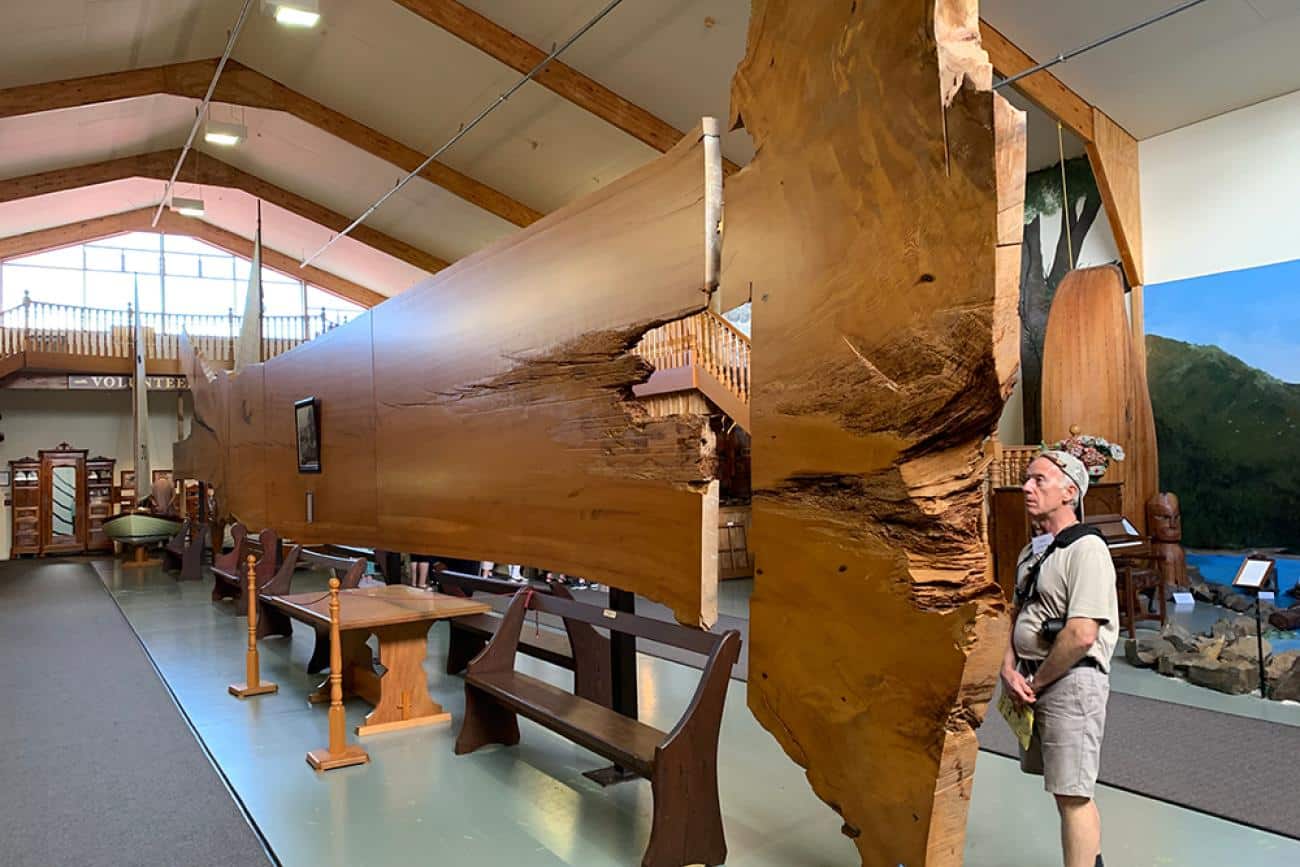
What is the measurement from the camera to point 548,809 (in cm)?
345

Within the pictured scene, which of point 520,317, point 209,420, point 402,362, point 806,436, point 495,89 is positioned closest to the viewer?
point 806,436

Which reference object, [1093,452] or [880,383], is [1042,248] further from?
[880,383]

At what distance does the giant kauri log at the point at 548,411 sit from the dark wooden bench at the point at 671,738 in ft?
2.51

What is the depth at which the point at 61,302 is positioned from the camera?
684 inches

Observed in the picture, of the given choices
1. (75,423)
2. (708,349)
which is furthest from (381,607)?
(75,423)

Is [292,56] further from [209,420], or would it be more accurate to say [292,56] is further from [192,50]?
[209,420]

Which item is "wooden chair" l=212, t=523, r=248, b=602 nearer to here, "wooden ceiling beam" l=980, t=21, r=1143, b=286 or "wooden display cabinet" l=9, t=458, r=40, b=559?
"wooden ceiling beam" l=980, t=21, r=1143, b=286

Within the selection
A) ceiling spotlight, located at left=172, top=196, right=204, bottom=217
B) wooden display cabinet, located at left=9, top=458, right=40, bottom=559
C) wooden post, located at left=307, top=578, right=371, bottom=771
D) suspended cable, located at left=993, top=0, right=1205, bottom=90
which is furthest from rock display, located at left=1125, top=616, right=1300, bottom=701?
wooden display cabinet, located at left=9, top=458, right=40, bottom=559

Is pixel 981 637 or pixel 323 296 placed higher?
pixel 323 296

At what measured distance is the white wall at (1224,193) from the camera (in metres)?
8.12

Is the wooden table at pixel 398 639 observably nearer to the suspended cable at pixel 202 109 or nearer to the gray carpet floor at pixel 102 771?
the gray carpet floor at pixel 102 771

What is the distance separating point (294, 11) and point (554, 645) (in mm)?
6935

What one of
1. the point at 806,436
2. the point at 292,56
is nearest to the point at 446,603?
the point at 806,436

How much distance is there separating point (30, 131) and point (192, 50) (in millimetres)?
2846
